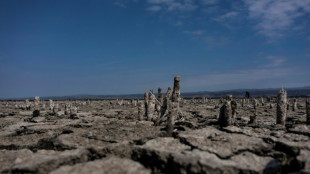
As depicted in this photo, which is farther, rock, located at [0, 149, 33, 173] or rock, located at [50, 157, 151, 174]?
rock, located at [0, 149, 33, 173]

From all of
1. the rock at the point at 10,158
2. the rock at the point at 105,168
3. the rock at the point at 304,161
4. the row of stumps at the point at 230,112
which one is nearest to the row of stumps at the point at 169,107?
the row of stumps at the point at 230,112

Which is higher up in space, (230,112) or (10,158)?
(230,112)

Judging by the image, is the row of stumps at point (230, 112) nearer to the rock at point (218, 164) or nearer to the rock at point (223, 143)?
the rock at point (223, 143)

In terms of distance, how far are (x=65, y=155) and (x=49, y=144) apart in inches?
114

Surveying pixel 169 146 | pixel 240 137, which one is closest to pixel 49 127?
pixel 169 146

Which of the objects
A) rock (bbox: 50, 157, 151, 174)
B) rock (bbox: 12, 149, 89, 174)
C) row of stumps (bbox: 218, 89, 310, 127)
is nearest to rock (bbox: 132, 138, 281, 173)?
rock (bbox: 50, 157, 151, 174)

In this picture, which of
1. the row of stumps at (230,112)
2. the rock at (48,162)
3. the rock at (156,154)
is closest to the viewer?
the rock at (48,162)

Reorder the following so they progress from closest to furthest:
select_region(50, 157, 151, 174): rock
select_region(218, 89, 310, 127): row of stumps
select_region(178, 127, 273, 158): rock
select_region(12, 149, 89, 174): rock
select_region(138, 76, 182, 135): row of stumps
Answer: select_region(50, 157, 151, 174): rock, select_region(12, 149, 89, 174): rock, select_region(178, 127, 273, 158): rock, select_region(138, 76, 182, 135): row of stumps, select_region(218, 89, 310, 127): row of stumps

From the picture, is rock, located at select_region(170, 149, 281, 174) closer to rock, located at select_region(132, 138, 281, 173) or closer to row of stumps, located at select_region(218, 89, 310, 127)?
rock, located at select_region(132, 138, 281, 173)

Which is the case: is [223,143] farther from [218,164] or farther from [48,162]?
[48,162]

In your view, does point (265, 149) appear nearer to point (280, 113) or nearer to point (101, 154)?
point (101, 154)

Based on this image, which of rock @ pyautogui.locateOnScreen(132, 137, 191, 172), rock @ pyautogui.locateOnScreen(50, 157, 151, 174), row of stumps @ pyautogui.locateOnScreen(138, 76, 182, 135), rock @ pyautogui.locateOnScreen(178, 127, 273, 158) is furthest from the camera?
row of stumps @ pyautogui.locateOnScreen(138, 76, 182, 135)

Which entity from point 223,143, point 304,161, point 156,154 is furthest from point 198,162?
point 304,161

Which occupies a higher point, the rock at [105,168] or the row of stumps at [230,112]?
the row of stumps at [230,112]
